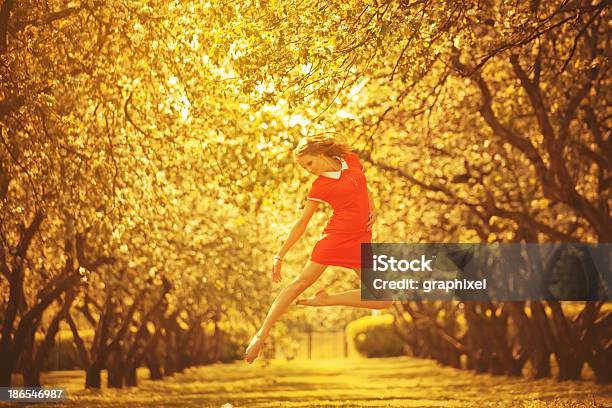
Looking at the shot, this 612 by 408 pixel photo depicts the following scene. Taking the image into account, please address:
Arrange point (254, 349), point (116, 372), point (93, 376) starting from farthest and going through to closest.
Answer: point (116, 372) → point (93, 376) → point (254, 349)

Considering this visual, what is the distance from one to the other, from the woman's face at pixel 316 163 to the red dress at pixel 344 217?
8 cm

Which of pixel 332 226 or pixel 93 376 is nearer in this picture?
pixel 332 226

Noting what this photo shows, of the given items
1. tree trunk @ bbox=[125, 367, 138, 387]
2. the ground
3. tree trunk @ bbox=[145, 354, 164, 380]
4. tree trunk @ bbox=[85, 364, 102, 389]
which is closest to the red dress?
the ground

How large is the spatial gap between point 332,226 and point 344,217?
0.14 m

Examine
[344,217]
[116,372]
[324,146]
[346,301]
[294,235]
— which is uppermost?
[324,146]

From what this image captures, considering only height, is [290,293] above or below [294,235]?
below

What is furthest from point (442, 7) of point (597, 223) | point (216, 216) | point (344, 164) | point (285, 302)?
point (216, 216)

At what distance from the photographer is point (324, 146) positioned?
928cm

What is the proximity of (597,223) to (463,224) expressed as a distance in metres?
12.0

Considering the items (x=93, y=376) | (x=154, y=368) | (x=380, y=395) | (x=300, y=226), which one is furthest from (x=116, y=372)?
(x=300, y=226)

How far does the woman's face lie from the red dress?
0.08 m

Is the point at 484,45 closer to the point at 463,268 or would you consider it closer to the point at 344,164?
the point at 463,268

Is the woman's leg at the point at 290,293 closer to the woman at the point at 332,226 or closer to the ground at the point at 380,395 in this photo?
the woman at the point at 332,226

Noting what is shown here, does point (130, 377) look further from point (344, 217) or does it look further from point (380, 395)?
point (344, 217)
